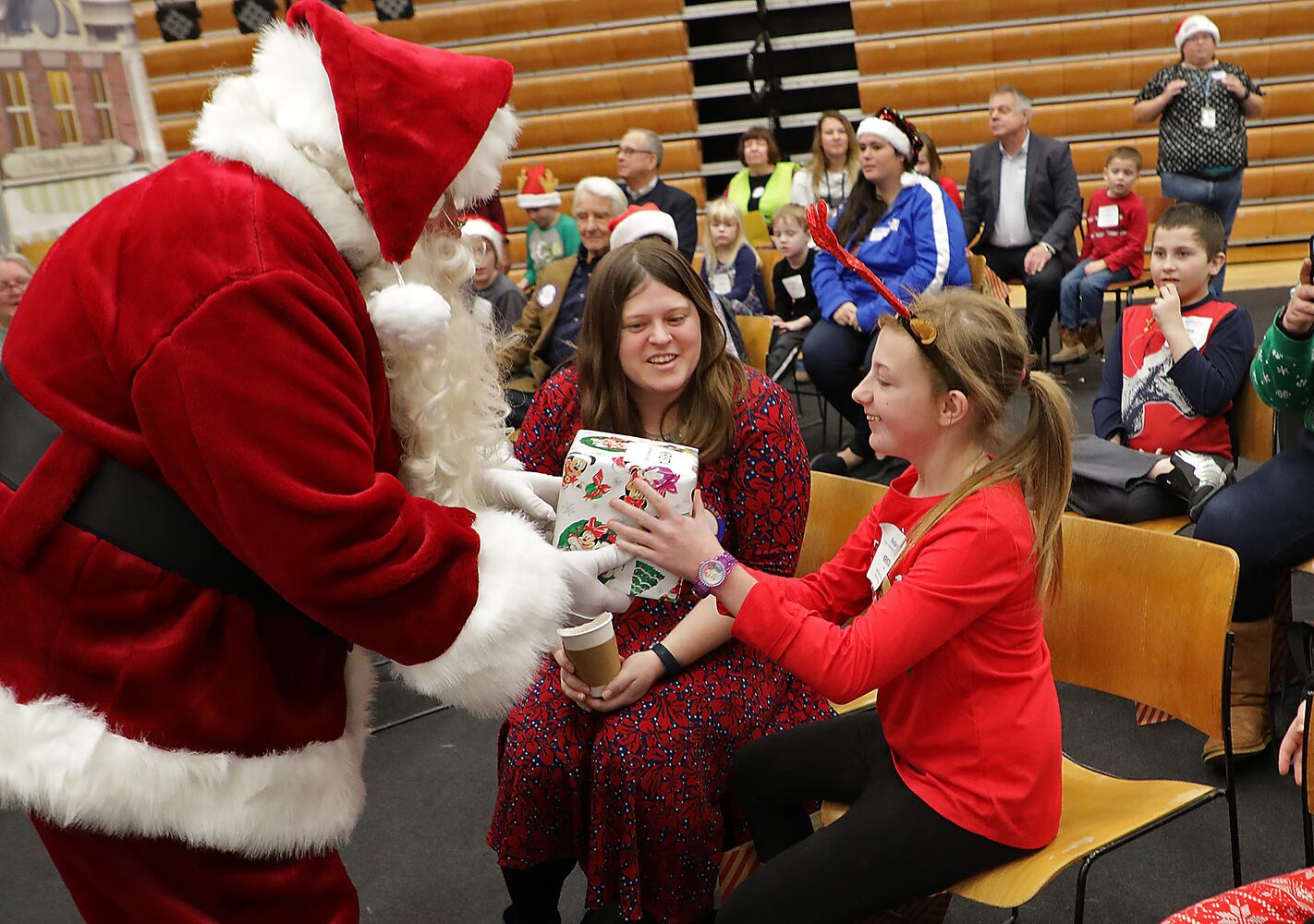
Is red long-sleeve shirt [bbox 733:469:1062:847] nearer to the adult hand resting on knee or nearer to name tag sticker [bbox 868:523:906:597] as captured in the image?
name tag sticker [bbox 868:523:906:597]

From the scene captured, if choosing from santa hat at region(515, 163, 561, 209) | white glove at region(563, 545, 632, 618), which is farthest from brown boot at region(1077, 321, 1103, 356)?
white glove at region(563, 545, 632, 618)

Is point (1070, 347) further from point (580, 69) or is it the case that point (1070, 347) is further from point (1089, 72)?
point (580, 69)

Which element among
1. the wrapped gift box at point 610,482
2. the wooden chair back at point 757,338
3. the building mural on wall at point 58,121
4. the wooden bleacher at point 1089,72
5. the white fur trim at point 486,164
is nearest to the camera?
the white fur trim at point 486,164

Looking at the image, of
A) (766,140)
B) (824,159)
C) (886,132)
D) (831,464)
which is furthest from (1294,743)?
(766,140)

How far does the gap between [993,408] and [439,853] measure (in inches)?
70.4

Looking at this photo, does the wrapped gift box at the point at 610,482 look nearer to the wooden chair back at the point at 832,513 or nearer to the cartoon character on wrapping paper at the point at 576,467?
the cartoon character on wrapping paper at the point at 576,467

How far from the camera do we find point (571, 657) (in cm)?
190

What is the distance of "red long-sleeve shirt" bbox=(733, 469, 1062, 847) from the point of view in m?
1.65

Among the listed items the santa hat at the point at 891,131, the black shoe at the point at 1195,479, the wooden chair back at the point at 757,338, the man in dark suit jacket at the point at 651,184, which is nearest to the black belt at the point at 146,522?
the black shoe at the point at 1195,479

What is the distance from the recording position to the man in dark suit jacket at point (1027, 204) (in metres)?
6.38

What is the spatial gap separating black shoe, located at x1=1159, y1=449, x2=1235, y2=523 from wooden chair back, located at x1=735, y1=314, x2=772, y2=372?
6.51 feet

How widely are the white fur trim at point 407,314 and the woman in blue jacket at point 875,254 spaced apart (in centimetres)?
347

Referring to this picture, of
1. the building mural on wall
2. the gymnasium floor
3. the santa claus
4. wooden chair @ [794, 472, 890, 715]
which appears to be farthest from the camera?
the building mural on wall

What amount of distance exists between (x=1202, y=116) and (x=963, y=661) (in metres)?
6.22
